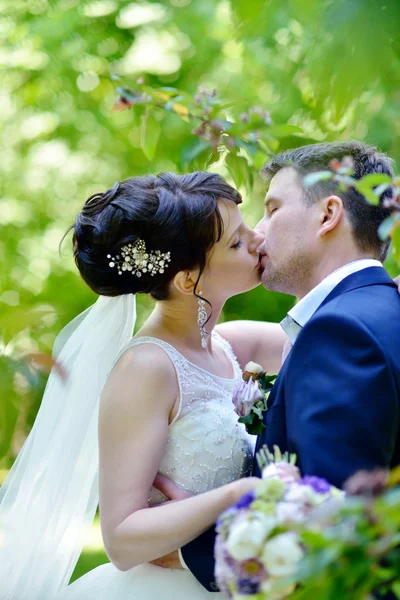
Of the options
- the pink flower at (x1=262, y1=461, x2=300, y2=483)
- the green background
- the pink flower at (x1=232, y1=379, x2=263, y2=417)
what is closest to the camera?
the green background

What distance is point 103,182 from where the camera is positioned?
6.82 meters

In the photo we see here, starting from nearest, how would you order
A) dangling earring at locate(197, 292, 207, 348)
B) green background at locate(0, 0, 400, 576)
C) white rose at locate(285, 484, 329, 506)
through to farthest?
1. green background at locate(0, 0, 400, 576)
2. white rose at locate(285, 484, 329, 506)
3. dangling earring at locate(197, 292, 207, 348)

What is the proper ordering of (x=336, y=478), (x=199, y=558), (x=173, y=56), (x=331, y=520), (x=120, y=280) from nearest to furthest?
(x=331, y=520) → (x=336, y=478) → (x=199, y=558) → (x=120, y=280) → (x=173, y=56)

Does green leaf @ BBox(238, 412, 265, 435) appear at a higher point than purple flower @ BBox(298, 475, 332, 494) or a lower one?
lower

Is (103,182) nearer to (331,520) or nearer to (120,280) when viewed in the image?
(120,280)

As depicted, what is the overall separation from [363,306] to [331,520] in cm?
127

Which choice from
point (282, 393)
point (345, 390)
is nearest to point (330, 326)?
point (345, 390)

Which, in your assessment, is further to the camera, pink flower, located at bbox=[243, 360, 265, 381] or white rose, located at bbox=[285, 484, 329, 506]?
pink flower, located at bbox=[243, 360, 265, 381]

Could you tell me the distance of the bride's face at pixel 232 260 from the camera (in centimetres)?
329

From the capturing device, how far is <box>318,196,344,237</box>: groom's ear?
310 centimetres

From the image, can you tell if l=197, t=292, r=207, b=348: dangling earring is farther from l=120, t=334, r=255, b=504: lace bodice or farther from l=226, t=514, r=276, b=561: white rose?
l=226, t=514, r=276, b=561: white rose

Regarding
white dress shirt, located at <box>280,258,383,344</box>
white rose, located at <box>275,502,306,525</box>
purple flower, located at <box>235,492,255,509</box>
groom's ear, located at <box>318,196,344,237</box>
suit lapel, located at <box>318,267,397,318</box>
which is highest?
white rose, located at <box>275,502,306,525</box>

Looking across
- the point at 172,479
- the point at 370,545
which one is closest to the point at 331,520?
the point at 370,545

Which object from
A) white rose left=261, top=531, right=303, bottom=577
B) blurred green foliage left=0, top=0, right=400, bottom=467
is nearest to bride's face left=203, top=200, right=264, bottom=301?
blurred green foliage left=0, top=0, right=400, bottom=467
